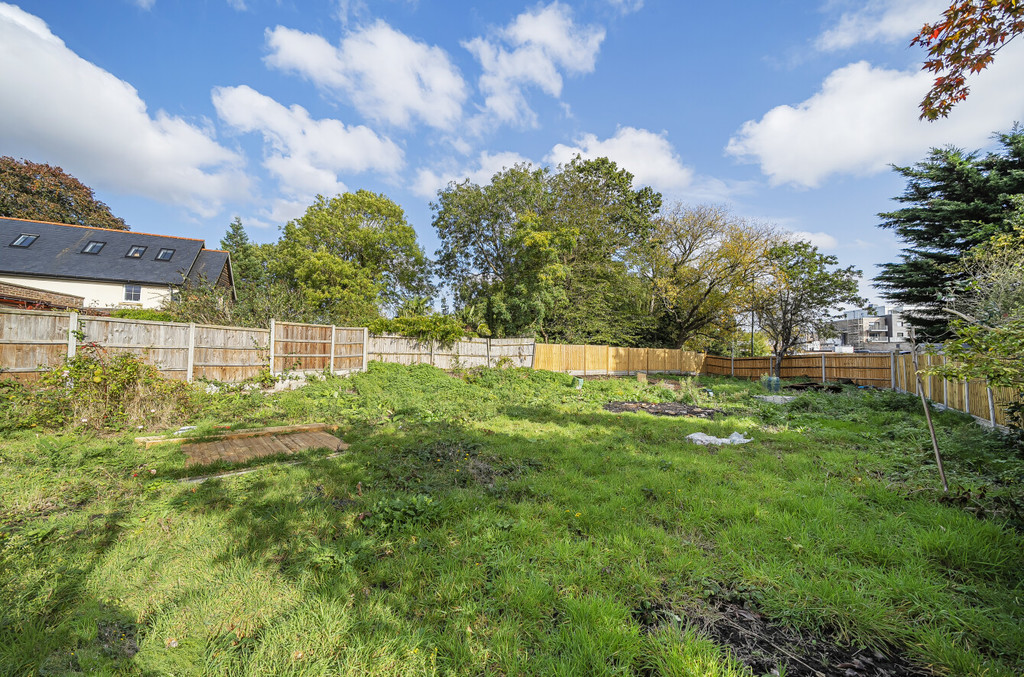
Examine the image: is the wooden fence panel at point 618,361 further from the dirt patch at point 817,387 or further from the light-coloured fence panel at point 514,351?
the dirt patch at point 817,387

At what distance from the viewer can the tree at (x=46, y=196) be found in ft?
81.5

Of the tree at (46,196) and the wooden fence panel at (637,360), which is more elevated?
the tree at (46,196)

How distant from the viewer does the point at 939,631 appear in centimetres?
A: 192

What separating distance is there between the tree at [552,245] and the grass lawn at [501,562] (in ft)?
49.6

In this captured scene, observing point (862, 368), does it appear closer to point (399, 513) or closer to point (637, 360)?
point (637, 360)

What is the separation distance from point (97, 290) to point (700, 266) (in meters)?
32.1

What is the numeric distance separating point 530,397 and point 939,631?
8.67m

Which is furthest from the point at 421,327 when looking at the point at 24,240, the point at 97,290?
the point at 24,240

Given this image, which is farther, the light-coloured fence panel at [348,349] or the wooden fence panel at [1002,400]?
the light-coloured fence panel at [348,349]

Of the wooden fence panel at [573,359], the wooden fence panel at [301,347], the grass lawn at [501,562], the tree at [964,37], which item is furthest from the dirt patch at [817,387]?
the wooden fence panel at [301,347]

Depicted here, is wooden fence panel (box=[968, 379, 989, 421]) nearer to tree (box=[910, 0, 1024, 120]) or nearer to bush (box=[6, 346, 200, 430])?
tree (box=[910, 0, 1024, 120])

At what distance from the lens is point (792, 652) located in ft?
6.14

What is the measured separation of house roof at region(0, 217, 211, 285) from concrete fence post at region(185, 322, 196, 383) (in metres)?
13.5

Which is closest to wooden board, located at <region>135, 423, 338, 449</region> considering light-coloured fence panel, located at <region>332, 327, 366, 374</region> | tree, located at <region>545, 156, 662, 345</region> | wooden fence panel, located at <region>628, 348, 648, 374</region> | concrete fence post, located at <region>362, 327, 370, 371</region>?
light-coloured fence panel, located at <region>332, 327, 366, 374</region>
